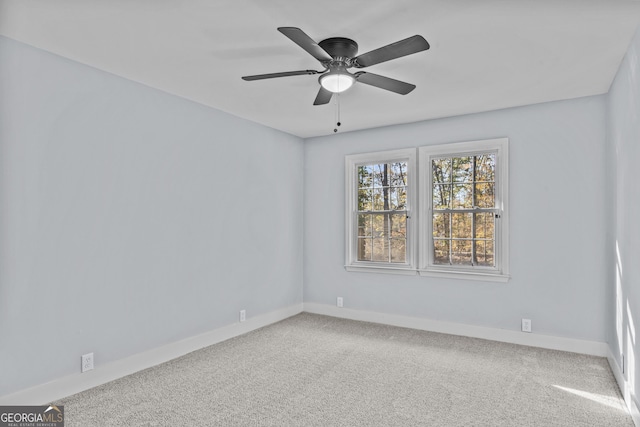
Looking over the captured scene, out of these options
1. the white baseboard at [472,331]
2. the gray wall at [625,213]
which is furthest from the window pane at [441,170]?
the white baseboard at [472,331]

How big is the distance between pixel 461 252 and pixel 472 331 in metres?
0.88

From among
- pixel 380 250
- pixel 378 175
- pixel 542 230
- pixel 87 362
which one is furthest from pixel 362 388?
pixel 378 175

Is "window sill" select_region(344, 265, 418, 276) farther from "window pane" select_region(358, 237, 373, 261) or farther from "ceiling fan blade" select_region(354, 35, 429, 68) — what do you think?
"ceiling fan blade" select_region(354, 35, 429, 68)

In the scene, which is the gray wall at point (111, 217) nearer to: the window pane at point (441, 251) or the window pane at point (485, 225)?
the window pane at point (441, 251)

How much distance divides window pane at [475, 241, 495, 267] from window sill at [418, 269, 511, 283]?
139 millimetres

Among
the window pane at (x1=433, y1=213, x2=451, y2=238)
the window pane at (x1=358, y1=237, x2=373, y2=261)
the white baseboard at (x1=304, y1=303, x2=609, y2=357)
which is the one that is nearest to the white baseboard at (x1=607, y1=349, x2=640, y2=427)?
the white baseboard at (x1=304, y1=303, x2=609, y2=357)

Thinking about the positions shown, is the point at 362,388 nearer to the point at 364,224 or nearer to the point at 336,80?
the point at 336,80

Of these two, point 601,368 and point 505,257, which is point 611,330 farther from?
point 505,257

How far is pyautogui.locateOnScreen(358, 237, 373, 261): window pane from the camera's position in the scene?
5066mm

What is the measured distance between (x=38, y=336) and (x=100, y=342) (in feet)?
1.51

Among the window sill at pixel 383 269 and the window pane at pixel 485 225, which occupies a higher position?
the window pane at pixel 485 225

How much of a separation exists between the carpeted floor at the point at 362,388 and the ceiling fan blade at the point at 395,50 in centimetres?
230

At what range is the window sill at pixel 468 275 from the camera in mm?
4074

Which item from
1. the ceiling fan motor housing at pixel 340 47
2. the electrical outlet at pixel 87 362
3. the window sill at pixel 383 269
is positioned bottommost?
the electrical outlet at pixel 87 362
